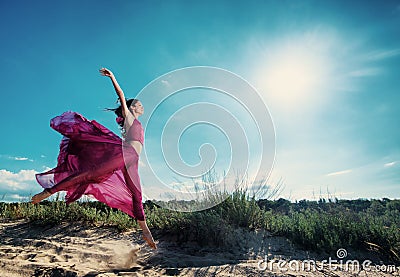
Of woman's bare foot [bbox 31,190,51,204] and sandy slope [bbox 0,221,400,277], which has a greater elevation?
woman's bare foot [bbox 31,190,51,204]

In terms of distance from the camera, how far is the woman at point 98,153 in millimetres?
4621

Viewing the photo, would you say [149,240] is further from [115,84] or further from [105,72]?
[105,72]

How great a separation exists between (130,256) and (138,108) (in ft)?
7.69

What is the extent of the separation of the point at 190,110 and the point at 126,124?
1.46 meters

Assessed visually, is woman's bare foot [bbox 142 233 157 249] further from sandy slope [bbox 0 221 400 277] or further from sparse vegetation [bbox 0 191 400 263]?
sparse vegetation [bbox 0 191 400 263]

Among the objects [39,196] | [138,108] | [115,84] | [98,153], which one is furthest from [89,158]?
[115,84]

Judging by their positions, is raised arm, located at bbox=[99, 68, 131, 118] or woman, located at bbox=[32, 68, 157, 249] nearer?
raised arm, located at bbox=[99, 68, 131, 118]

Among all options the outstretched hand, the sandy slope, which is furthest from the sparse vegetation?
the outstretched hand

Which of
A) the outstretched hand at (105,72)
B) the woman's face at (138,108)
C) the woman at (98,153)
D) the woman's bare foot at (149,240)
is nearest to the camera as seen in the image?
the outstretched hand at (105,72)

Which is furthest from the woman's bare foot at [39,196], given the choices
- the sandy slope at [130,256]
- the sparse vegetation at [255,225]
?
the sparse vegetation at [255,225]

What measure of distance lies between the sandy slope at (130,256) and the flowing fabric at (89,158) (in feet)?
2.59

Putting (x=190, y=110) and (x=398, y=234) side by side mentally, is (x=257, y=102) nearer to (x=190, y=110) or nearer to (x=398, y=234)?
(x=190, y=110)

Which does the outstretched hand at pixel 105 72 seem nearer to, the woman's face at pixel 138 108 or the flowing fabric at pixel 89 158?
the woman's face at pixel 138 108

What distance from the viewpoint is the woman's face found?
5.11 metres
